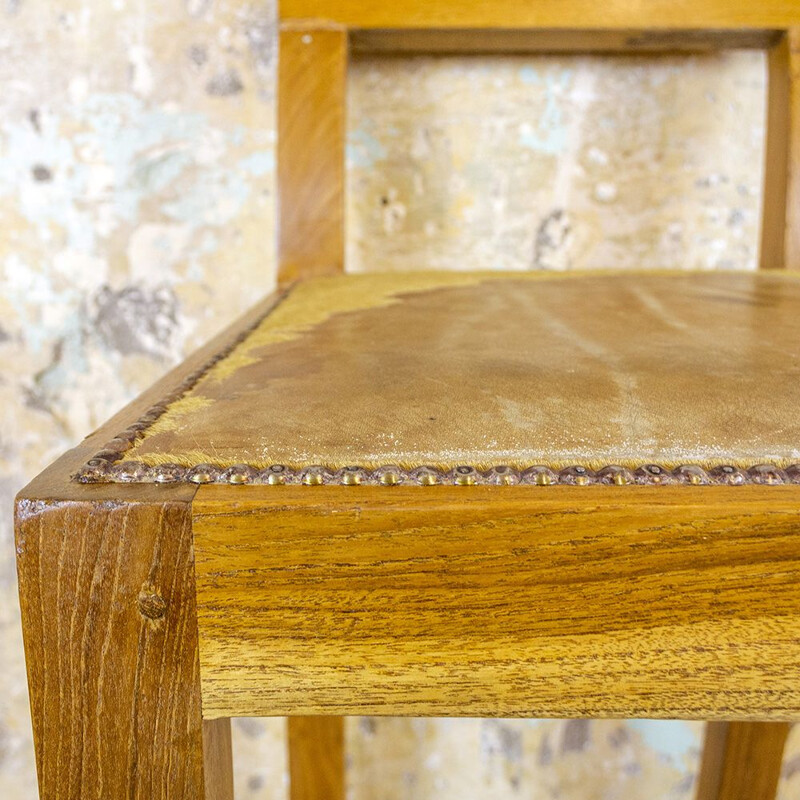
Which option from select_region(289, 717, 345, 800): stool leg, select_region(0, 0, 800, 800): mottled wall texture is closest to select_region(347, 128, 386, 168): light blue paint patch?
select_region(0, 0, 800, 800): mottled wall texture

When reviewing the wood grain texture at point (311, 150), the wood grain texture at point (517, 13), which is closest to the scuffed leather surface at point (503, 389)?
the wood grain texture at point (311, 150)

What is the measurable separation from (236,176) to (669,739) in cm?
102

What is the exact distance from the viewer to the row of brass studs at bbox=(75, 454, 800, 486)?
1.01 feet

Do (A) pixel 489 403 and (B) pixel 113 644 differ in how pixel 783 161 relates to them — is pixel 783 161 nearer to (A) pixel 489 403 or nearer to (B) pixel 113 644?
(A) pixel 489 403

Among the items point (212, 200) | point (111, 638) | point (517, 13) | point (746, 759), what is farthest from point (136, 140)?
point (746, 759)

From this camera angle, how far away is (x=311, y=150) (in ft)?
2.66

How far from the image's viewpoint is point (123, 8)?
100 centimetres

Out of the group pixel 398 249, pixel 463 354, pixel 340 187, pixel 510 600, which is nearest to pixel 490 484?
pixel 510 600

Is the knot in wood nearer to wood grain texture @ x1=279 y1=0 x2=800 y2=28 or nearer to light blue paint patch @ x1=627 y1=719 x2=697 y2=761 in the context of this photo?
wood grain texture @ x1=279 y1=0 x2=800 y2=28

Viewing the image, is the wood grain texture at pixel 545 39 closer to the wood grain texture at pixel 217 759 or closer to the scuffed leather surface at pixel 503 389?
the scuffed leather surface at pixel 503 389

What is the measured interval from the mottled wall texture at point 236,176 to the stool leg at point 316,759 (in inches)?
19.8

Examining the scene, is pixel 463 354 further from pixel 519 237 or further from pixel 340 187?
pixel 519 237

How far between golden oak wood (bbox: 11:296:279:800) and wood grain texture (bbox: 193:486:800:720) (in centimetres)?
1

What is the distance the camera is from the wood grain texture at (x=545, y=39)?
2.67 ft
